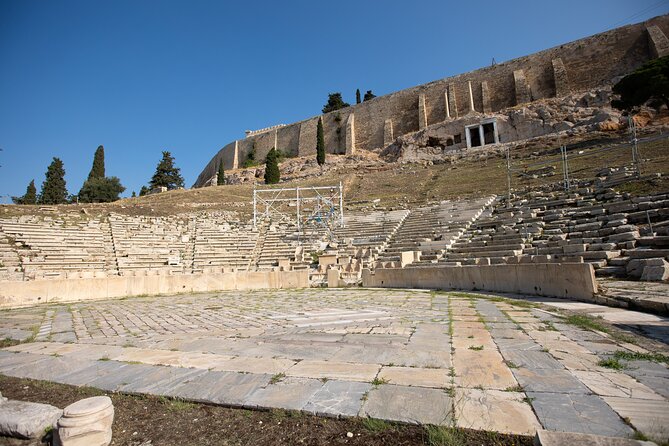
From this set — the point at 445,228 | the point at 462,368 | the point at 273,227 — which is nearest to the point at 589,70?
the point at 445,228

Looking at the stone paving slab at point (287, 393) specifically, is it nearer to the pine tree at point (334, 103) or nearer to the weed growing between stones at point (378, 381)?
the weed growing between stones at point (378, 381)

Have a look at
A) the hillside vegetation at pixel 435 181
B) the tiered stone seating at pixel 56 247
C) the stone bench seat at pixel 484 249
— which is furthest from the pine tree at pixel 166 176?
the stone bench seat at pixel 484 249

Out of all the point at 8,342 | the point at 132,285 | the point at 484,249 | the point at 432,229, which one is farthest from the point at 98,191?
the point at 484,249

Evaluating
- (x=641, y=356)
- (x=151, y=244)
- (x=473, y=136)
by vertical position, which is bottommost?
(x=641, y=356)

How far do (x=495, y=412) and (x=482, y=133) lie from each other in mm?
41285

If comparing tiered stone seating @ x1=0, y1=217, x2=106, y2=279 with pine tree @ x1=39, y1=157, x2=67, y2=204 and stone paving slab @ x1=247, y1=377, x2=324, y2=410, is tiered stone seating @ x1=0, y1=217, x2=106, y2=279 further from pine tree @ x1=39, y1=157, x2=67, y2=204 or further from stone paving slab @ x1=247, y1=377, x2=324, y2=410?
pine tree @ x1=39, y1=157, x2=67, y2=204

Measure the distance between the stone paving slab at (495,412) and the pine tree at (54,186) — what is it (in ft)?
170

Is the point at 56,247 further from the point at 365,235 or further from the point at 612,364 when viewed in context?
the point at 612,364

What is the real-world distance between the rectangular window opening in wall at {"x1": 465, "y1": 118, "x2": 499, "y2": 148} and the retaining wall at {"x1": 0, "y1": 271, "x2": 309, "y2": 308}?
32.4 metres

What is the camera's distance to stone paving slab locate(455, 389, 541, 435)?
6.89 ft

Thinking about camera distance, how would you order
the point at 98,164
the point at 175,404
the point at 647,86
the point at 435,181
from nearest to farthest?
the point at 175,404
the point at 647,86
the point at 435,181
the point at 98,164

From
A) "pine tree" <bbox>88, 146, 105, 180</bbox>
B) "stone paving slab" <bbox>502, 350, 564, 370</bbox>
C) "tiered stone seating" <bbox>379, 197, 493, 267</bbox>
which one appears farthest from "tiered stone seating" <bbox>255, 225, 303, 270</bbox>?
"pine tree" <bbox>88, 146, 105, 180</bbox>

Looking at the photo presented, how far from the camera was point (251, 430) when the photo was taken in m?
2.32

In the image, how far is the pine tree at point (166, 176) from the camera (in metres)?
55.5
